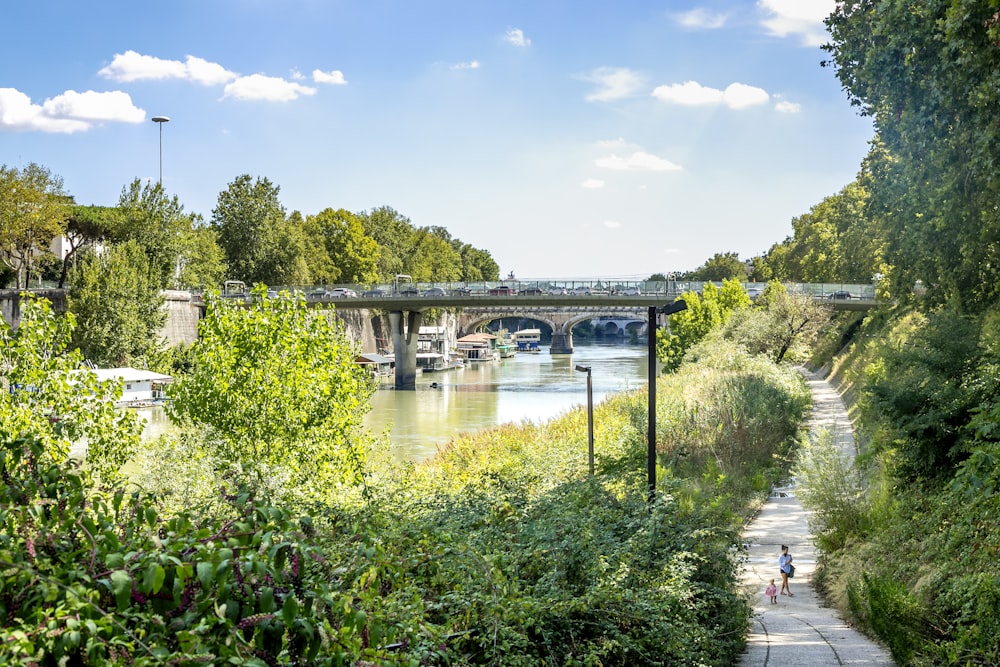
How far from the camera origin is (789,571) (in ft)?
49.5

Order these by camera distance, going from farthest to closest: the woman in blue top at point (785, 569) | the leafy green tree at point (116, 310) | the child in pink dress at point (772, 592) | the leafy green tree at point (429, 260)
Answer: the leafy green tree at point (429, 260)
the leafy green tree at point (116, 310)
the woman in blue top at point (785, 569)
the child in pink dress at point (772, 592)

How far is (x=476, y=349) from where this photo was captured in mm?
110688

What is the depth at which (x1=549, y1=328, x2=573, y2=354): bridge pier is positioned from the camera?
121m

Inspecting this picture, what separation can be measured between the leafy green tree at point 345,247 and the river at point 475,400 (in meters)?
11.8

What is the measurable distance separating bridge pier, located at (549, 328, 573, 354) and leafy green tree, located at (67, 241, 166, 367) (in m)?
69.1

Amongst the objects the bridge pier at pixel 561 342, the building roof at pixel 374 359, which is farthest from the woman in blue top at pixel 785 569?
the bridge pier at pixel 561 342

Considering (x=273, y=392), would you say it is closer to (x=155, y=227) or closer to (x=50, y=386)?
(x=50, y=386)

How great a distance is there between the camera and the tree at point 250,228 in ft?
261

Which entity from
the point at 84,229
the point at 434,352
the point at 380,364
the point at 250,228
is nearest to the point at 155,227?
the point at 84,229

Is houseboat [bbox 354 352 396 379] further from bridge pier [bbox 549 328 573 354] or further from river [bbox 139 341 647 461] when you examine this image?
bridge pier [bbox 549 328 573 354]

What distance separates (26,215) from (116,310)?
10.1 meters

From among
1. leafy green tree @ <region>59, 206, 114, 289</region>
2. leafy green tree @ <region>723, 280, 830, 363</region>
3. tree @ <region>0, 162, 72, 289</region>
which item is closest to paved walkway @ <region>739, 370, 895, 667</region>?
leafy green tree @ <region>723, 280, 830, 363</region>

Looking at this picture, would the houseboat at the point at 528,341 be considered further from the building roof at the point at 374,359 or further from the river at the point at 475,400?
the building roof at the point at 374,359

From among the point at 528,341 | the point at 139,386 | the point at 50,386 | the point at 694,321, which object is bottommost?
the point at 528,341
